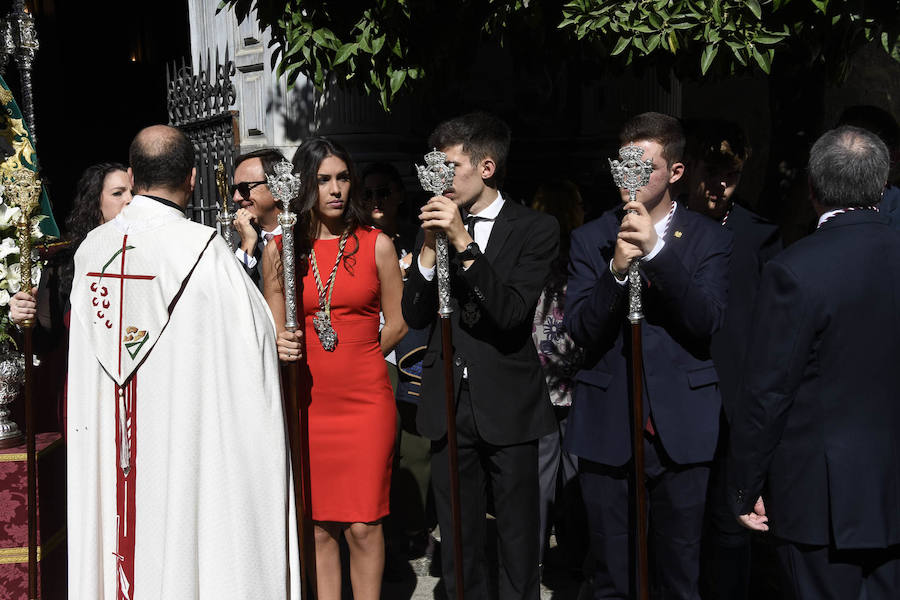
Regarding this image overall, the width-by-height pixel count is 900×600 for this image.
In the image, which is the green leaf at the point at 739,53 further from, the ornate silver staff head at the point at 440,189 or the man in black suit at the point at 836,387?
the ornate silver staff head at the point at 440,189

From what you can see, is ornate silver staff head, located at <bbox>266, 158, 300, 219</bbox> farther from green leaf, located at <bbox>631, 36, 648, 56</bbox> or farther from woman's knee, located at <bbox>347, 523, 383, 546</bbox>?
green leaf, located at <bbox>631, 36, 648, 56</bbox>

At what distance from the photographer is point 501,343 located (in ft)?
13.9

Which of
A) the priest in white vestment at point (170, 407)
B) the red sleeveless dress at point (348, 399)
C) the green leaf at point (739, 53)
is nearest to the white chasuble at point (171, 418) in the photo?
the priest in white vestment at point (170, 407)

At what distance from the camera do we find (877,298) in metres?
3.27

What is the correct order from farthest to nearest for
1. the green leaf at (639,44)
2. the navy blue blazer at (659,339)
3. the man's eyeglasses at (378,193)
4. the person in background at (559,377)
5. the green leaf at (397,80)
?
the man's eyeglasses at (378,193)
the person in background at (559,377)
the green leaf at (397,80)
the green leaf at (639,44)
the navy blue blazer at (659,339)

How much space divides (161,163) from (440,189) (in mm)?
1047

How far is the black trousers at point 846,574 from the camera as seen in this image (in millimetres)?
3301

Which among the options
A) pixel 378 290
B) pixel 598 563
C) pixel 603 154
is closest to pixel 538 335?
pixel 378 290

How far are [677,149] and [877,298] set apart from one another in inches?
39.9

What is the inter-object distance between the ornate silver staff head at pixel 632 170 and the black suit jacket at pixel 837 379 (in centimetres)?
58

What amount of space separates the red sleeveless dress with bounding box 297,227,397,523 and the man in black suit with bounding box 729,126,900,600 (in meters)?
1.70

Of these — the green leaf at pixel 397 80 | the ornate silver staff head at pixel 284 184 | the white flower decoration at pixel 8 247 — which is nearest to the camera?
the ornate silver staff head at pixel 284 184

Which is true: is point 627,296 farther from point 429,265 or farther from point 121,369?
point 121,369

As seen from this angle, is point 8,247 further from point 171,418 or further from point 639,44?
point 639,44
